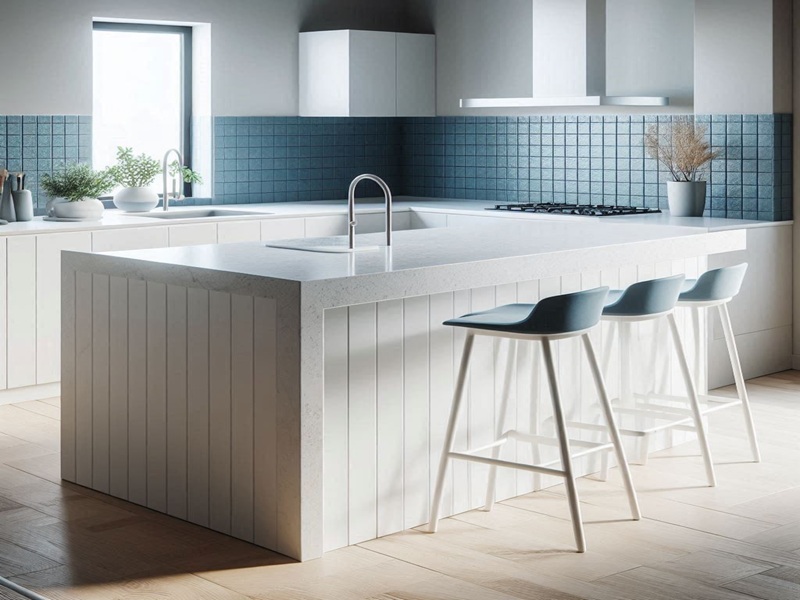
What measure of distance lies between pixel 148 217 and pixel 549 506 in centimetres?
324

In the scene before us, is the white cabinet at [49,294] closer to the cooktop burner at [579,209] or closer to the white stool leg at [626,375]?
the cooktop burner at [579,209]

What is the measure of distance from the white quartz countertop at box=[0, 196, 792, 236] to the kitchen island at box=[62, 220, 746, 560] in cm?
149

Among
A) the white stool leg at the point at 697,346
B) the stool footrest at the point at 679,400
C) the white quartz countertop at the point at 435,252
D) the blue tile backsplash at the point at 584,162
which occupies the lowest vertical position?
the stool footrest at the point at 679,400

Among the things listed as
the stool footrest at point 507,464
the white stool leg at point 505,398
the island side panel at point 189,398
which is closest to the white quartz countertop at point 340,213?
the white stool leg at point 505,398

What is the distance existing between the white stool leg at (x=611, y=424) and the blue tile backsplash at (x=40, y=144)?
367cm

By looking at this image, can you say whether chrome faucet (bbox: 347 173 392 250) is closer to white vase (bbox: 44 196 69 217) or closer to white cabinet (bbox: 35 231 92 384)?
white cabinet (bbox: 35 231 92 384)

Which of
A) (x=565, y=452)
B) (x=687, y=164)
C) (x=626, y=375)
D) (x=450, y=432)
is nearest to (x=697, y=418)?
(x=626, y=375)

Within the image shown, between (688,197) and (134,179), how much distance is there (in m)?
3.03

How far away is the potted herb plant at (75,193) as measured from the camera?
622 centimetres

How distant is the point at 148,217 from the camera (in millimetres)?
6660

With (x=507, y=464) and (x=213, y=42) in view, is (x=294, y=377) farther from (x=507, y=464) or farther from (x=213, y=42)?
(x=213, y=42)

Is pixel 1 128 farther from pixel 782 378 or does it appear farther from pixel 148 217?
pixel 782 378

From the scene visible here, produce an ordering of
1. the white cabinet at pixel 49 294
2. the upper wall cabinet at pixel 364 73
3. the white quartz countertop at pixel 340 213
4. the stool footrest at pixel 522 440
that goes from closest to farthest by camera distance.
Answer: the stool footrest at pixel 522 440 < the white cabinet at pixel 49 294 < the white quartz countertop at pixel 340 213 < the upper wall cabinet at pixel 364 73

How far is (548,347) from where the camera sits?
12.5 ft
